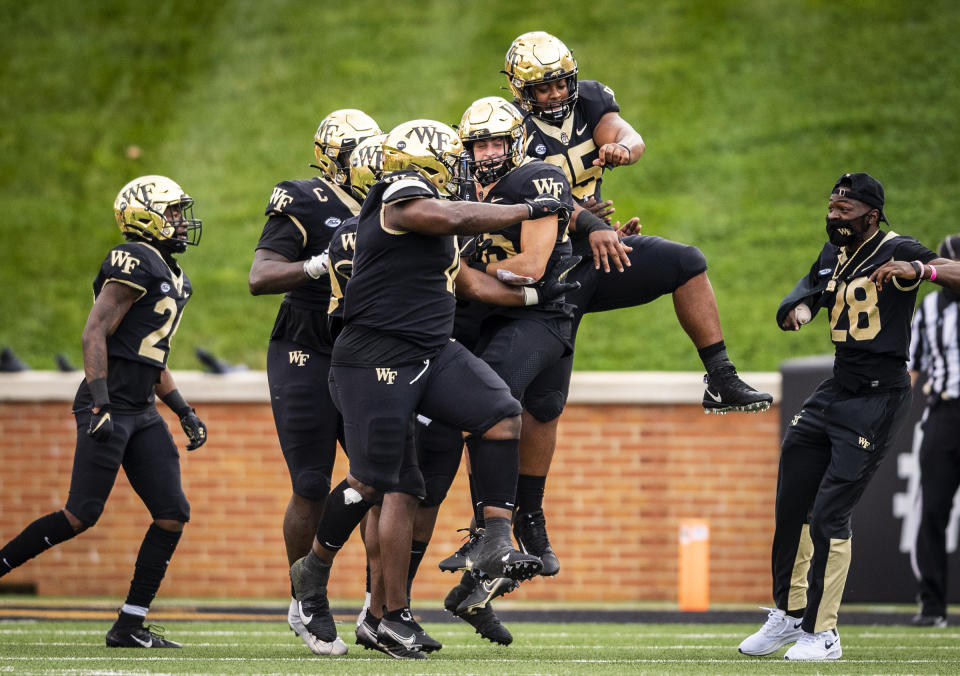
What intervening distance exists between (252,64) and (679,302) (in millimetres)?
12171

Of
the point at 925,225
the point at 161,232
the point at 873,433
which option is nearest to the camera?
the point at 873,433

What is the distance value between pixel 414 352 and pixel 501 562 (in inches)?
38.3

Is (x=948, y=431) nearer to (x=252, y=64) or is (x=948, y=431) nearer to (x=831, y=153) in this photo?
(x=831, y=153)

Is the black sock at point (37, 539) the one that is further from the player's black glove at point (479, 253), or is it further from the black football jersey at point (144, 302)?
the player's black glove at point (479, 253)

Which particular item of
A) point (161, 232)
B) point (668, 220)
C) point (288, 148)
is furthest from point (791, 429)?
point (288, 148)

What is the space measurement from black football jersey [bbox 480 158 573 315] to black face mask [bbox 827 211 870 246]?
4.31 ft

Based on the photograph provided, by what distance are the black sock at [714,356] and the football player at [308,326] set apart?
1882mm

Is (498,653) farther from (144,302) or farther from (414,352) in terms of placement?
(144,302)

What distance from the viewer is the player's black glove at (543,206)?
614 cm

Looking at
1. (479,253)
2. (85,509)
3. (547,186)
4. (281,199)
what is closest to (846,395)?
(547,186)

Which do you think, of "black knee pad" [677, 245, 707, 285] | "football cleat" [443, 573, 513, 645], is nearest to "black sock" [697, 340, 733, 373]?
"black knee pad" [677, 245, 707, 285]

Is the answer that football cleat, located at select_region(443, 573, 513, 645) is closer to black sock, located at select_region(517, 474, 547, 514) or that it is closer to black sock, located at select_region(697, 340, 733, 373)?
black sock, located at select_region(517, 474, 547, 514)

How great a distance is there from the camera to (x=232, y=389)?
11023 millimetres

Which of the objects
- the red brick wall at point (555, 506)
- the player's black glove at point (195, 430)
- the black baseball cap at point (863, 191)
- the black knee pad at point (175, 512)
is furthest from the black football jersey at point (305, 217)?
the red brick wall at point (555, 506)
